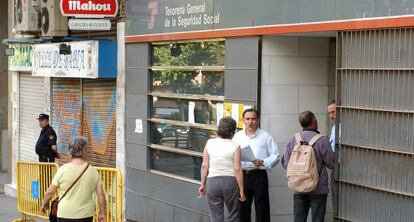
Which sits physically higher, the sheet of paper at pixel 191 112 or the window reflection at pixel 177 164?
the sheet of paper at pixel 191 112

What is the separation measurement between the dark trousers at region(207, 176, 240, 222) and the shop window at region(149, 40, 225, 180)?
2.00 meters

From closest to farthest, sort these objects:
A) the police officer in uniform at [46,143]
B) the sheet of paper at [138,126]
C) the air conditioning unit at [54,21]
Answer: the sheet of paper at [138,126] → the police officer in uniform at [46,143] → the air conditioning unit at [54,21]

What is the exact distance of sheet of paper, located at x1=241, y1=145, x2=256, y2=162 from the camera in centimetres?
935

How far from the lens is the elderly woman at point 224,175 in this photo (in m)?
8.96

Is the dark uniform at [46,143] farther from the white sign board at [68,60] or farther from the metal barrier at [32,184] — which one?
the metal barrier at [32,184]

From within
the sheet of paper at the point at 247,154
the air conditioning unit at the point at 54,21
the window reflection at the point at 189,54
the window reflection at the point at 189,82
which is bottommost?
the sheet of paper at the point at 247,154

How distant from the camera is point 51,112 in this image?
16.9 m

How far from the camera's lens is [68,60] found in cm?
1474

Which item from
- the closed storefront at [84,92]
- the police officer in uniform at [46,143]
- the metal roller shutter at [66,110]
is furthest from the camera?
the metal roller shutter at [66,110]

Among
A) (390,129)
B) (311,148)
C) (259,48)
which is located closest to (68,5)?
(259,48)

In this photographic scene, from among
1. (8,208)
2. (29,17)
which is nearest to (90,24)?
(29,17)

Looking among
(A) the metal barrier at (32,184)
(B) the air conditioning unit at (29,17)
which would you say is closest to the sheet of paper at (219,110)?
(A) the metal barrier at (32,184)

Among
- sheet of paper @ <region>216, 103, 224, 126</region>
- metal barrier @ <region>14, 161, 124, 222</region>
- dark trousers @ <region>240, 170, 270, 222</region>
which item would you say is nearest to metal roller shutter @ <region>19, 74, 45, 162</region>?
metal barrier @ <region>14, 161, 124, 222</region>

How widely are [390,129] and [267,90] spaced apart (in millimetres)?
2424
